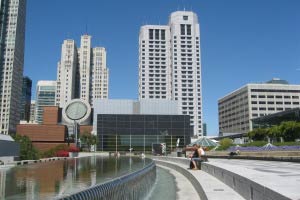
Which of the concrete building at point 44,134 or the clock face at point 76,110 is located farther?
the concrete building at point 44,134

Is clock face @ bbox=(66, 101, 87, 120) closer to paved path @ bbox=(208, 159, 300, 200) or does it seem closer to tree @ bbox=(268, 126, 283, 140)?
tree @ bbox=(268, 126, 283, 140)

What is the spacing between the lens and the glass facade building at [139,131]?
541ft

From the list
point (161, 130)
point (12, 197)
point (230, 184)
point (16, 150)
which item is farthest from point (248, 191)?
point (161, 130)

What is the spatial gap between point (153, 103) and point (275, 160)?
140 metres

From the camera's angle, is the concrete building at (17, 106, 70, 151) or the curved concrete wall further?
the concrete building at (17, 106, 70, 151)

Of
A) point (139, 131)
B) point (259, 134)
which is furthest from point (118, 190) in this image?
point (139, 131)

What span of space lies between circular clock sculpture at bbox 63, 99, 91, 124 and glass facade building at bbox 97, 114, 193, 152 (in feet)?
23.8

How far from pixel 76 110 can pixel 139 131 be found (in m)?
29.4

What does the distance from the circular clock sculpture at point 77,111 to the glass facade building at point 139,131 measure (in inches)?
285

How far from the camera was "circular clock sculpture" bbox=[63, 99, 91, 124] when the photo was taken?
162 meters

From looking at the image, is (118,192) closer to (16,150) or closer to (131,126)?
(16,150)

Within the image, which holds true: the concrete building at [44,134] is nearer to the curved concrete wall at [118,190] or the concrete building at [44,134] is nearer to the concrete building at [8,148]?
the concrete building at [8,148]

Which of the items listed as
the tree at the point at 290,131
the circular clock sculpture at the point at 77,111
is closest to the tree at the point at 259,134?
→ the tree at the point at 290,131

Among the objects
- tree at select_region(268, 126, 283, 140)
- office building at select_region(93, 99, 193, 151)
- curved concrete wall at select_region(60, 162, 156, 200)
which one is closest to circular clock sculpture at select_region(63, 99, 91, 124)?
office building at select_region(93, 99, 193, 151)
